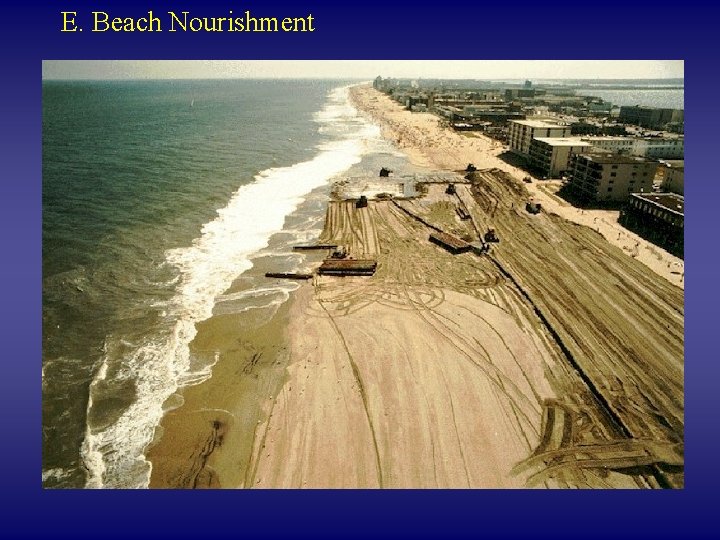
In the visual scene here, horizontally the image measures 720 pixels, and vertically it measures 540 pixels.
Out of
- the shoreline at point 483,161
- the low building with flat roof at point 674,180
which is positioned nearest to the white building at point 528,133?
the shoreline at point 483,161

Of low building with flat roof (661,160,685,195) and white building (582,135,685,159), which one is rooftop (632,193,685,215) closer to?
low building with flat roof (661,160,685,195)

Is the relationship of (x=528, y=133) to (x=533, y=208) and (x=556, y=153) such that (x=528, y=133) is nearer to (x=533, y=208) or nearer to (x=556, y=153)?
(x=556, y=153)

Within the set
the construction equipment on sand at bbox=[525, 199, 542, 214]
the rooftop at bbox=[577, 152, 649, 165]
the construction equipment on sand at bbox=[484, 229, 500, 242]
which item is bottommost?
the construction equipment on sand at bbox=[484, 229, 500, 242]

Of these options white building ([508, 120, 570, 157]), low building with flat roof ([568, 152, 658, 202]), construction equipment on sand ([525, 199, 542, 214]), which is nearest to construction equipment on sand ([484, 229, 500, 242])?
construction equipment on sand ([525, 199, 542, 214])

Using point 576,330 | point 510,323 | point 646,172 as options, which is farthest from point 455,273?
point 646,172

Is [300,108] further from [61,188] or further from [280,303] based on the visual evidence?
[280,303]

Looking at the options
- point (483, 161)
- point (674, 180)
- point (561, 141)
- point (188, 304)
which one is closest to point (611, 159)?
point (674, 180)

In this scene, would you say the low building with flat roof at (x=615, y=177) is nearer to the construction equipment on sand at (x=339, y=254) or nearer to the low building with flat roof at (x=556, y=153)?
the low building with flat roof at (x=556, y=153)
